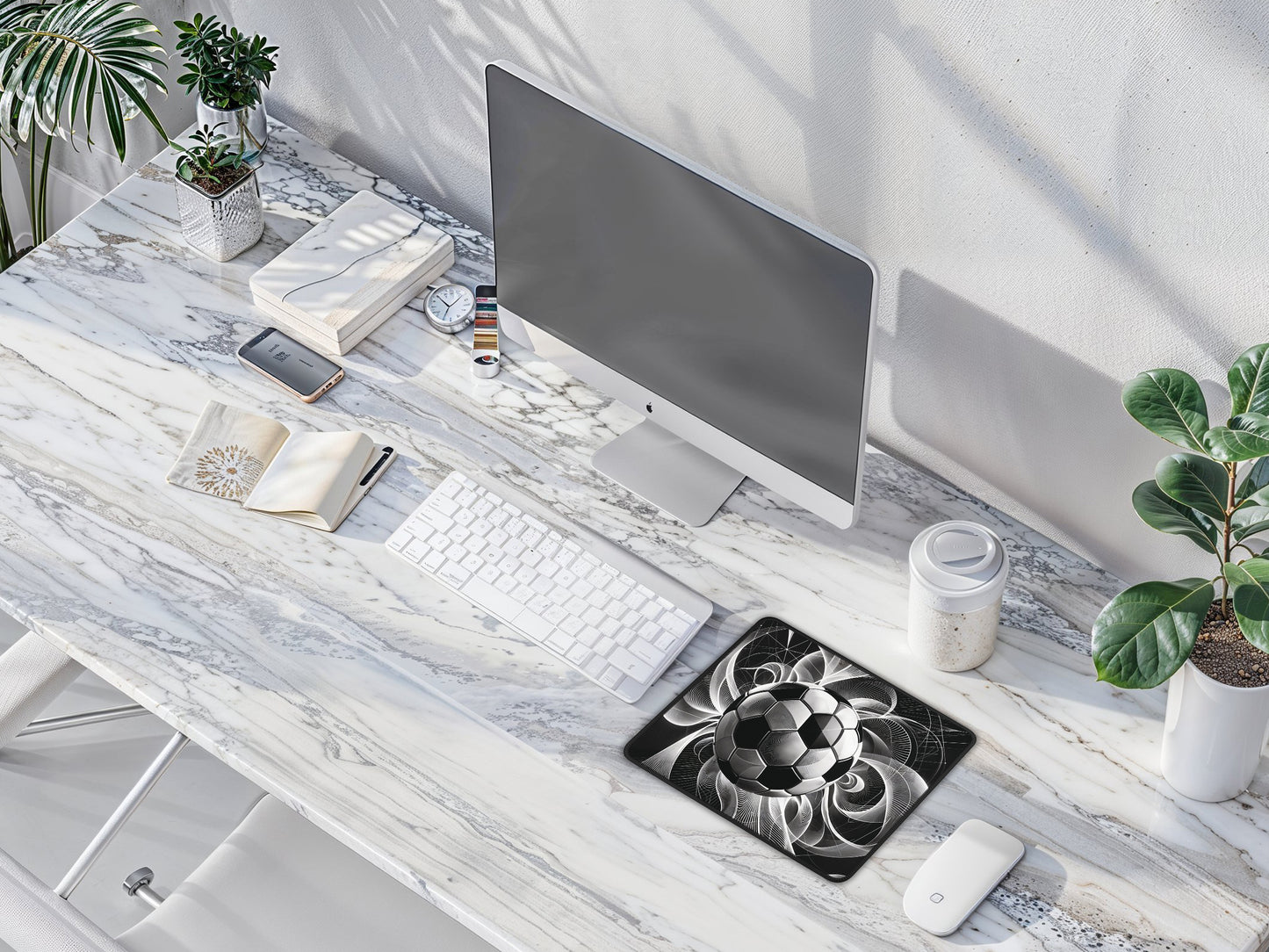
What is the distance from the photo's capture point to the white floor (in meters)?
2.21

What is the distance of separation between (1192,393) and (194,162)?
1298 mm

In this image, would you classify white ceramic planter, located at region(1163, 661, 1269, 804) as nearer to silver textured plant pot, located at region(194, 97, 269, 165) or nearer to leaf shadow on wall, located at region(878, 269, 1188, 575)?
leaf shadow on wall, located at region(878, 269, 1188, 575)

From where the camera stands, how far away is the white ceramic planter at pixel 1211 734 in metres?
1.31

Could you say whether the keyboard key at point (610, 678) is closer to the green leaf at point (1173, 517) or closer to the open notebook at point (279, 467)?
the open notebook at point (279, 467)

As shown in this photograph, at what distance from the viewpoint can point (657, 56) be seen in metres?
1.60

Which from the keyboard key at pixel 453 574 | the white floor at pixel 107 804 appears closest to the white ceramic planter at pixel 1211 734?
the keyboard key at pixel 453 574

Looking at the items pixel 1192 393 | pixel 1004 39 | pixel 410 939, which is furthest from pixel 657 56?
pixel 410 939

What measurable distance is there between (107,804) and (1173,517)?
1.75 metres

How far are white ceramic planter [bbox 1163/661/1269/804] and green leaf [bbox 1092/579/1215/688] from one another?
10cm

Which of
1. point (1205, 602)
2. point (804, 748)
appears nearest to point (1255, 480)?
point (1205, 602)

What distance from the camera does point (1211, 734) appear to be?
135 centimetres

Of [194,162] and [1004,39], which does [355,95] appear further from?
[1004,39]

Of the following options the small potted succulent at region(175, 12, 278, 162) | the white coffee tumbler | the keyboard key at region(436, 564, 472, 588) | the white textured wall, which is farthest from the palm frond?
the white coffee tumbler

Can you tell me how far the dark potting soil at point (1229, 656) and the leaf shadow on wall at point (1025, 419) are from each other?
22 centimetres
